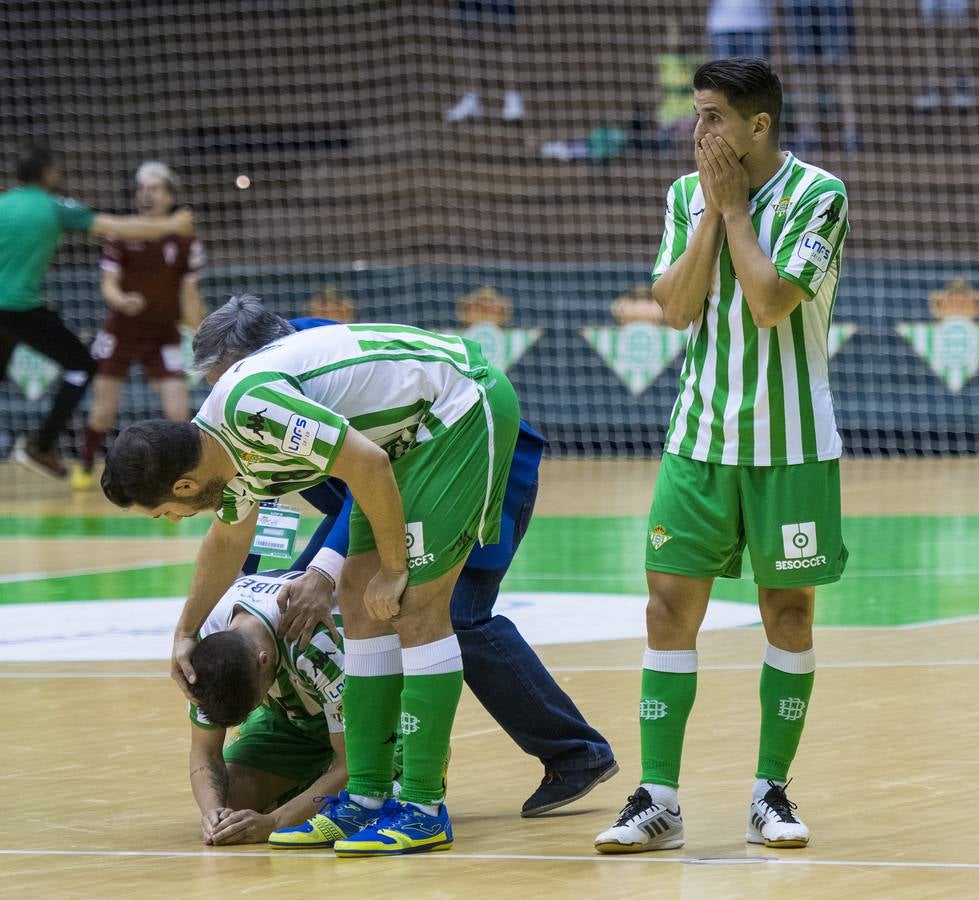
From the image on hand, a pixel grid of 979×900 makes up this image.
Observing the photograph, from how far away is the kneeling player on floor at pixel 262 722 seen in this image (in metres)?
3.70

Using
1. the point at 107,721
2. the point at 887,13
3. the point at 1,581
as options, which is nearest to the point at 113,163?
the point at 887,13

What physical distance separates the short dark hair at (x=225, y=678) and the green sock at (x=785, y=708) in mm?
1079

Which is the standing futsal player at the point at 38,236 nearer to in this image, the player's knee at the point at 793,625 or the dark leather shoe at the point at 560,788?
the dark leather shoe at the point at 560,788

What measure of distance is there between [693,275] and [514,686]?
1081mm

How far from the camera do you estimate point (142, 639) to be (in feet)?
20.8

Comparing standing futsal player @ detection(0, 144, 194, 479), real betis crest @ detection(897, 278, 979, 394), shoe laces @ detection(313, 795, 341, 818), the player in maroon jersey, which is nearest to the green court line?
the player in maroon jersey

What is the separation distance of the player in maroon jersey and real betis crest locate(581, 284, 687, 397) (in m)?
3.13

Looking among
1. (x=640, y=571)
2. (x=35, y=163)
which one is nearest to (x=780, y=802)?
(x=640, y=571)

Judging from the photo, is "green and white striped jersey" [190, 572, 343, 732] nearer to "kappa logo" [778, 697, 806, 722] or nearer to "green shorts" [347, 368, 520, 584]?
"green shorts" [347, 368, 520, 584]

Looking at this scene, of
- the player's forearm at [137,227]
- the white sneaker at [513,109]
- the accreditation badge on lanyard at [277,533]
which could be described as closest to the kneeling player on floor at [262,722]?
the accreditation badge on lanyard at [277,533]

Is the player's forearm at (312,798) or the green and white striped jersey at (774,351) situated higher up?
the green and white striped jersey at (774,351)

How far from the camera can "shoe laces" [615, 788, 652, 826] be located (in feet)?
11.7

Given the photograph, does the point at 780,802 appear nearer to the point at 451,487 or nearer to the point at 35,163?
the point at 451,487

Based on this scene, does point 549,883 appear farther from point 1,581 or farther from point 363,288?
point 363,288
